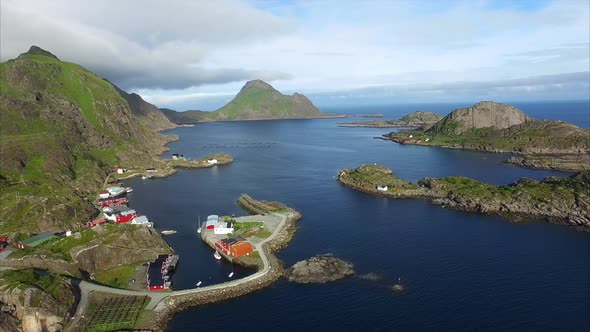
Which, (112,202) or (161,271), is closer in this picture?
(161,271)

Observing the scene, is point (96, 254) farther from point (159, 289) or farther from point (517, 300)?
point (517, 300)

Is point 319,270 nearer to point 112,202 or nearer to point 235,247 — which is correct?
point 235,247

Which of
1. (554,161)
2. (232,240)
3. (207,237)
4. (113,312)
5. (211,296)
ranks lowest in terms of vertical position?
(211,296)

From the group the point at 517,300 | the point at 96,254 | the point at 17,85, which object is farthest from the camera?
Result: the point at 17,85

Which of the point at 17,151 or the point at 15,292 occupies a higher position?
the point at 17,151

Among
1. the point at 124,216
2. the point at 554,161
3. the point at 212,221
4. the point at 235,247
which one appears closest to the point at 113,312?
the point at 235,247

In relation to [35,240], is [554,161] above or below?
above

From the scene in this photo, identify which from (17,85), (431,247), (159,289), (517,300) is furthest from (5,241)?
(17,85)

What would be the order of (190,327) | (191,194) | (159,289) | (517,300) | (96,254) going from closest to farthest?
(190,327), (517,300), (159,289), (96,254), (191,194)
